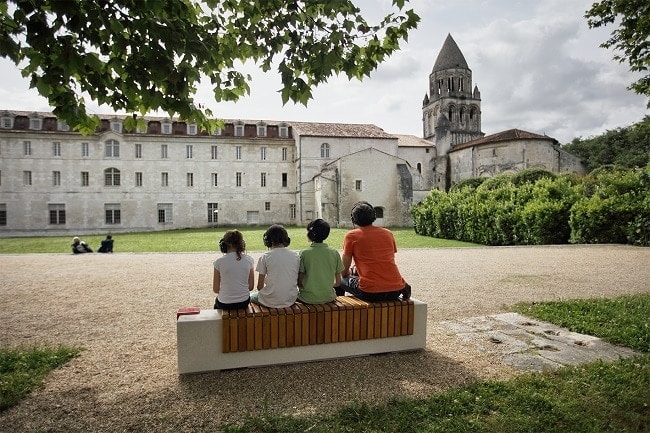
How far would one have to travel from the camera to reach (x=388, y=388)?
380 centimetres

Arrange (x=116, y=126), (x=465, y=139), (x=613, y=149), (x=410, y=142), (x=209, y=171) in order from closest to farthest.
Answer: (x=116, y=126), (x=209, y=171), (x=410, y=142), (x=465, y=139), (x=613, y=149)

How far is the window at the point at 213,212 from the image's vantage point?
4419 cm

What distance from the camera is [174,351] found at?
4980 mm

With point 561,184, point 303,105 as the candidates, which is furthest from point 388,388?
point 561,184

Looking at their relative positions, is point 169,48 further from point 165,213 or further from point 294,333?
point 165,213

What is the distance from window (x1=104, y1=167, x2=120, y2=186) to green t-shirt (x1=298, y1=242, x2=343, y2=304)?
4314 centimetres

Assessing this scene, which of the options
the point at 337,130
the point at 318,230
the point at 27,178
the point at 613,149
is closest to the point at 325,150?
the point at 337,130

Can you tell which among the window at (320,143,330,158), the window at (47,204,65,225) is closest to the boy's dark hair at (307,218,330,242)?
the window at (320,143,330,158)

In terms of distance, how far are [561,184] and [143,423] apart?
20.2 m

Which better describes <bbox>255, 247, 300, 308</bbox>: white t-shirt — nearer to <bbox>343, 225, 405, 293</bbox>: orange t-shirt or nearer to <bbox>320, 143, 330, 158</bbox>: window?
<bbox>343, 225, 405, 293</bbox>: orange t-shirt

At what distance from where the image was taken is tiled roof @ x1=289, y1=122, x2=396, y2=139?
45062 mm

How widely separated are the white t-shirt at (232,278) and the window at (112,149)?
43.0 metres

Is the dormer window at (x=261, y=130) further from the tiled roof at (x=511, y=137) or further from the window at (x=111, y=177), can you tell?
the tiled roof at (x=511, y=137)

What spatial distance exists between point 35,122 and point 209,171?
17143 mm
